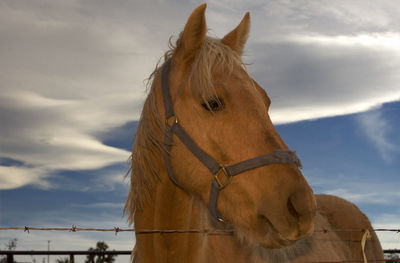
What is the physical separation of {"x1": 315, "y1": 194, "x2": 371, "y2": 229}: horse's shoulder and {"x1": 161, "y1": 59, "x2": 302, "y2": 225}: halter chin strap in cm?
364

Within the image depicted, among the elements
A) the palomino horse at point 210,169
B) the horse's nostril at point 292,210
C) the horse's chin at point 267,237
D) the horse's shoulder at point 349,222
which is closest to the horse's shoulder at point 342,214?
the horse's shoulder at point 349,222

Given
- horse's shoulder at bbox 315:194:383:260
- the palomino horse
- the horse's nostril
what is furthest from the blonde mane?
horse's shoulder at bbox 315:194:383:260

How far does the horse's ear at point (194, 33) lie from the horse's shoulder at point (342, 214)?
12.7 ft

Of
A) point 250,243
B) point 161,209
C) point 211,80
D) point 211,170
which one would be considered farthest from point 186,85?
point 250,243

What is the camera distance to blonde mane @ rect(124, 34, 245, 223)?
343 centimetres

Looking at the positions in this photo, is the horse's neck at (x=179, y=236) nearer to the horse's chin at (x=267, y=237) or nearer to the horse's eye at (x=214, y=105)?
the horse's chin at (x=267, y=237)

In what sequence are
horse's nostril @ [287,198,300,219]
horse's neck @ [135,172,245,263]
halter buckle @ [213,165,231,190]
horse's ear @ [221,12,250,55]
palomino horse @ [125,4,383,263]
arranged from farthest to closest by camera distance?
horse's ear @ [221,12,250,55] → horse's neck @ [135,172,245,263] → halter buckle @ [213,165,231,190] → palomino horse @ [125,4,383,263] → horse's nostril @ [287,198,300,219]

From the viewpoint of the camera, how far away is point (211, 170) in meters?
3.24

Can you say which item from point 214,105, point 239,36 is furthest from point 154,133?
point 239,36

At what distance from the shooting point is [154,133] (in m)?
3.55

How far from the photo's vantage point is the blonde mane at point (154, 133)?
343cm

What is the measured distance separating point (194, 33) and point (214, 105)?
2.48 feet

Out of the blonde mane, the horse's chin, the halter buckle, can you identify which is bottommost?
the horse's chin

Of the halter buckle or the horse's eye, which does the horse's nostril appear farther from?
the horse's eye
